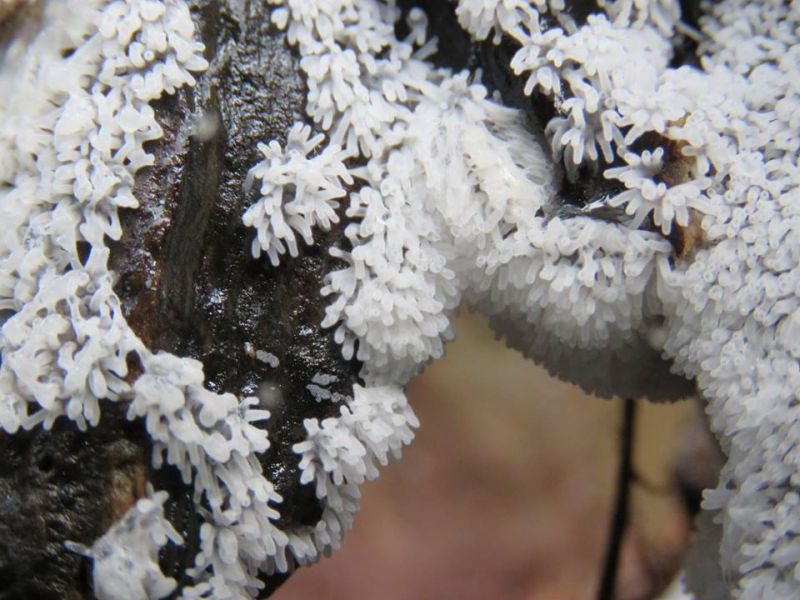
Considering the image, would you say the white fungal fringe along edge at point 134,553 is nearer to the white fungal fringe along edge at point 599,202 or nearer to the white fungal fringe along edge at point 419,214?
the white fungal fringe along edge at point 599,202

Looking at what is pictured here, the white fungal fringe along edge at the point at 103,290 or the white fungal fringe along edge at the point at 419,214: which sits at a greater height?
the white fungal fringe along edge at the point at 419,214

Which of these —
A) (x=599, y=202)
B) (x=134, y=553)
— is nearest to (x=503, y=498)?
(x=599, y=202)

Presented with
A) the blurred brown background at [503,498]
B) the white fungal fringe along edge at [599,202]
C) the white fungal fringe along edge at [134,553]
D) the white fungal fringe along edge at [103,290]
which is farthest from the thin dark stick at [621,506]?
the white fungal fringe along edge at [134,553]

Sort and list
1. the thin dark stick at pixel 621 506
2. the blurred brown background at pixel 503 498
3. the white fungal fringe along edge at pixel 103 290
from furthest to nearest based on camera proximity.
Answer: the thin dark stick at pixel 621 506 < the blurred brown background at pixel 503 498 < the white fungal fringe along edge at pixel 103 290

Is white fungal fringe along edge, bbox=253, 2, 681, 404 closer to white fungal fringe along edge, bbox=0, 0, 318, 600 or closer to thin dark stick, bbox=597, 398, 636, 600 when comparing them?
white fungal fringe along edge, bbox=0, 0, 318, 600

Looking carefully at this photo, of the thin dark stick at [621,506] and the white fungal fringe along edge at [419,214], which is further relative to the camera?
the thin dark stick at [621,506]

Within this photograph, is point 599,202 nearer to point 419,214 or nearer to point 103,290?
point 419,214
